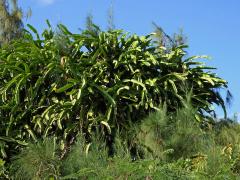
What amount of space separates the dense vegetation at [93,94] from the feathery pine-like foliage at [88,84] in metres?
0.01

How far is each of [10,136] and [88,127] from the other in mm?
1276

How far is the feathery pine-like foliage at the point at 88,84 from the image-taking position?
7.73 metres

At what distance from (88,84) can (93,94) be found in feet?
0.57

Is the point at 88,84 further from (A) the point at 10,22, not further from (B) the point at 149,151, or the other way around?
(A) the point at 10,22

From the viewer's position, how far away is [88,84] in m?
7.70

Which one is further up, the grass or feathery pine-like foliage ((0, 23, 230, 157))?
feathery pine-like foliage ((0, 23, 230, 157))

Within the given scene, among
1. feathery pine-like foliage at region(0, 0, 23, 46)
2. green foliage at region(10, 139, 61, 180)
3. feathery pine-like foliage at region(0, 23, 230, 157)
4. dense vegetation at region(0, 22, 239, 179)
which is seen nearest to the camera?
green foliage at region(10, 139, 61, 180)

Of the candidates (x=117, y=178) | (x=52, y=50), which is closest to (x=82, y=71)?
(x=52, y=50)

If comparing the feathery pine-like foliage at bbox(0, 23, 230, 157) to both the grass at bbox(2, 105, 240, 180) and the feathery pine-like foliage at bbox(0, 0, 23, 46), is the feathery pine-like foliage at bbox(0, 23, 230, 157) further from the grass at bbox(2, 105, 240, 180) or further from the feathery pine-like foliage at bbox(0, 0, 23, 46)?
the feathery pine-like foliage at bbox(0, 0, 23, 46)

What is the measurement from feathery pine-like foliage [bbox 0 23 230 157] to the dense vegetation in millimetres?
14

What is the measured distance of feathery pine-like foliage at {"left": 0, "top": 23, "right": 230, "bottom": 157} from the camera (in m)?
7.73

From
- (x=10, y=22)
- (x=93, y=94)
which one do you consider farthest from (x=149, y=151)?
(x=10, y=22)

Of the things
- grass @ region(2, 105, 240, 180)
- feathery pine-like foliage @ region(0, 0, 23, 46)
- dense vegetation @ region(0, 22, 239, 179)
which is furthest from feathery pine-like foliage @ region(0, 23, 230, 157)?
feathery pine-like foliage @ region(0, 0, 23, 46)

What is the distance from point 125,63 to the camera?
802 centimetres
